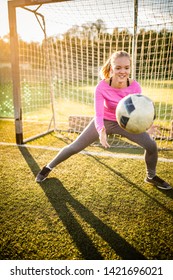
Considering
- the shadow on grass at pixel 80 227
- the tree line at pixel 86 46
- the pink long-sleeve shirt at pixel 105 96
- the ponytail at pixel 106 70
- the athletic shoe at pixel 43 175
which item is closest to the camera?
the shadow on grass at pixel 80 227

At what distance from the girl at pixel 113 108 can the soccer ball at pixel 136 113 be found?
33cm

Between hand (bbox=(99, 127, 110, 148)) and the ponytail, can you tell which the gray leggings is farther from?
the ponytail

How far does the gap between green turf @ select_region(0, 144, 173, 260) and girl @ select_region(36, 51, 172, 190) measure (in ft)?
1.55

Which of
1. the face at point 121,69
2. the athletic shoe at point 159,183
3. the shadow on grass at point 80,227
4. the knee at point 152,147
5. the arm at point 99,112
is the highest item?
the face at point 121,69

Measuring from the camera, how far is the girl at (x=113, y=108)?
2801 mm

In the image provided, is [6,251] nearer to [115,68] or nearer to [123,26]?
[115,68]

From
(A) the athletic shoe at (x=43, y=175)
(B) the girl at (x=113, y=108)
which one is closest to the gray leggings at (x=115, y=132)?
(B) the girl at (x=113, y=108)

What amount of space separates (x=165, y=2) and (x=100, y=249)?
505 cm

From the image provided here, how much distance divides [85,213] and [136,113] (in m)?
1.32

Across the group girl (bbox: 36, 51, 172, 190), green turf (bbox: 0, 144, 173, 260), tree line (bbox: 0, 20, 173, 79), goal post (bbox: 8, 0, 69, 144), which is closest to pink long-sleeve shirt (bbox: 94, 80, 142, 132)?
girl (bbox: 36, 51, 172, 190)

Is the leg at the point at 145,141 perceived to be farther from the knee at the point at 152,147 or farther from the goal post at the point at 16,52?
the goal post at the point at 16,52

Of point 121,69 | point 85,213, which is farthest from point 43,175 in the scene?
point 121,69

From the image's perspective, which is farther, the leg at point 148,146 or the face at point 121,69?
the leg at point 148,146

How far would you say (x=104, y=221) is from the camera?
2.60m
